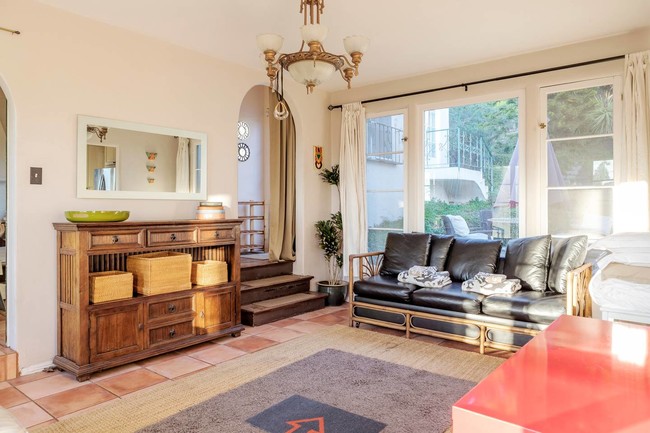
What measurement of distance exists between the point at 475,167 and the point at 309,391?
9.96 feet

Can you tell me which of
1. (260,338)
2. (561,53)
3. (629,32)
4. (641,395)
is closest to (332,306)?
(260,338)

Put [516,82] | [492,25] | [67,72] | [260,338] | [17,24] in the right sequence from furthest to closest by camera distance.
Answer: [516,82] → [260,338] → [492,25] → [67,72] → [17,24]

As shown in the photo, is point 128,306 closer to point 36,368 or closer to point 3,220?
point 36,368

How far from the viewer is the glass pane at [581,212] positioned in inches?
155

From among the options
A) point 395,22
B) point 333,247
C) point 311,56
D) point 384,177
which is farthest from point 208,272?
point 395,22

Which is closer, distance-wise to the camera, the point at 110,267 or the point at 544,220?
the point at 110,267

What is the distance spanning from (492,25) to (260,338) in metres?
3.37

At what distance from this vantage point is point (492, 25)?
3.68 m

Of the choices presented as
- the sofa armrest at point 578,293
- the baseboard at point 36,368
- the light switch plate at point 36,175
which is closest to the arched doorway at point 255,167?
the light switch plate at point 36,175

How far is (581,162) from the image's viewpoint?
4066 millimetres

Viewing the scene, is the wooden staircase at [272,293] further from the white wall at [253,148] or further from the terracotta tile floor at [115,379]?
the white wall at [253,148]

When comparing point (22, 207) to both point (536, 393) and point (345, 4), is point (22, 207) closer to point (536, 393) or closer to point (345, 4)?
point (345, 4)

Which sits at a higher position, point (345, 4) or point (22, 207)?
point (345, 4)

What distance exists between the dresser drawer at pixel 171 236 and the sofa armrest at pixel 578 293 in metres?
2.88
